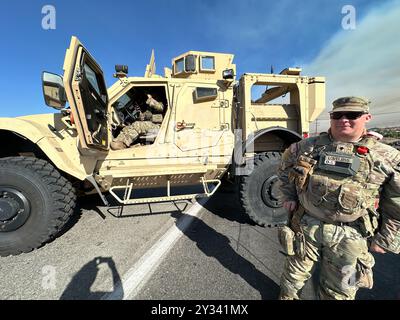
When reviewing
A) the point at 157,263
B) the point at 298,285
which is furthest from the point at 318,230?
the point at 157,263

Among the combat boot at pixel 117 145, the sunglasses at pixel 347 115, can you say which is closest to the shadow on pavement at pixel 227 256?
the combat boot at pixel 117 145

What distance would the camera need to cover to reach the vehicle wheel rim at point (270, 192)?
295 cm

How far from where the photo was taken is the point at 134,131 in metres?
2.96

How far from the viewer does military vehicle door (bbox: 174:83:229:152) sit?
2.96 meters

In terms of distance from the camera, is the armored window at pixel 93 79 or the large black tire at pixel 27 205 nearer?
the large black tire at pixel 27 205

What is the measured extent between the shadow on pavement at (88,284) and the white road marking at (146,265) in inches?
1.2

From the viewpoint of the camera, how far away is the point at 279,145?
11.7ft

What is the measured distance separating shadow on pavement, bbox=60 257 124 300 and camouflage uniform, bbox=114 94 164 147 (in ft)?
5.14

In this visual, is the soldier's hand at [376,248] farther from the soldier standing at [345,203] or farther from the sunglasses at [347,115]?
the sunglasses at [347,115]

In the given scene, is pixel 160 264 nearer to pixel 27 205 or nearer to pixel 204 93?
pixel 27 205

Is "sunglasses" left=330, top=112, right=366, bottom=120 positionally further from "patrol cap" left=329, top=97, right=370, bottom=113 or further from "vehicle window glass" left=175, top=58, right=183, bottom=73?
"vehicle window glass" left=175, top=58, right=183, bottom=73

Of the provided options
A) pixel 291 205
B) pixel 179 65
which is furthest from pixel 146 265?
pixel 179 65

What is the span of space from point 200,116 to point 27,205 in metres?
2.42

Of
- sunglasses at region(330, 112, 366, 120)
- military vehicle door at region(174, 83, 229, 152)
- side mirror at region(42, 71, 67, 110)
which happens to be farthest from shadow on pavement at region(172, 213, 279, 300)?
side mirror at region(42, 71, 67, 110)
